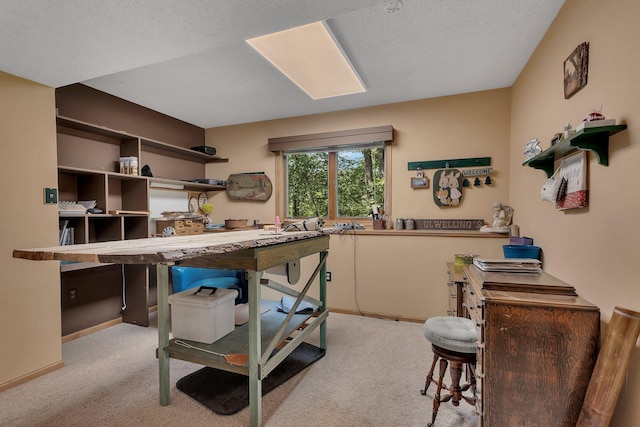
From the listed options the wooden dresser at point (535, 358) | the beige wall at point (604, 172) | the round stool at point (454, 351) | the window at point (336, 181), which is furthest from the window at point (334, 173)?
the wooden dresser at point (535, 358)

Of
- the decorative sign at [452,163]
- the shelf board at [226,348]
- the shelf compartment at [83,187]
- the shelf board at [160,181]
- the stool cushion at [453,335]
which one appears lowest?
the shelf board at [226,348]

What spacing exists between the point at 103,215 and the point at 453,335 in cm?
311

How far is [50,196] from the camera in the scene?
7.42 ft

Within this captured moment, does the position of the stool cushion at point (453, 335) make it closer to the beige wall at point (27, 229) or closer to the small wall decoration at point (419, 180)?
the small wall decoration at point (419, 180)

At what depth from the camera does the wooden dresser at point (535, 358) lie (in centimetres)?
122

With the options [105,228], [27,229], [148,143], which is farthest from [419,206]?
[27,229]

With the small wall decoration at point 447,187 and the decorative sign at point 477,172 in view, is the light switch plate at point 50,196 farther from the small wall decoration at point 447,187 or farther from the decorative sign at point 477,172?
the decorative sign at point 477,172

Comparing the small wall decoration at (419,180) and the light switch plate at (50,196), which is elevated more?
the small wall decoration at (419,180)

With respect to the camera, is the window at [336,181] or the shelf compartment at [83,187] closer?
the shelf compartment at [83,187]

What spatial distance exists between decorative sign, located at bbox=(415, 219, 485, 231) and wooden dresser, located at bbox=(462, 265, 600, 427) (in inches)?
73.2

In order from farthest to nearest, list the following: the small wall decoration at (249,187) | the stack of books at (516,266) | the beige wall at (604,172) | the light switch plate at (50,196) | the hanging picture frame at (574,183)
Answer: the small wall decoration at (249,187) < the light switch plate at (50,196) < the stack of books at (516,266) < the hanging picture frame at (574,183) < the beige wall at (604,172)

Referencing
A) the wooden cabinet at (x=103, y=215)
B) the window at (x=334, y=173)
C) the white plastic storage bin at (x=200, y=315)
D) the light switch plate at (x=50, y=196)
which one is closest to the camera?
the white plastic storage bin at (x=200, y=315)

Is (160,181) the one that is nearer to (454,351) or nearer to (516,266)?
(454,351)

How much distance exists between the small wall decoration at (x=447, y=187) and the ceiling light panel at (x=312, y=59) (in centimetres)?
128
